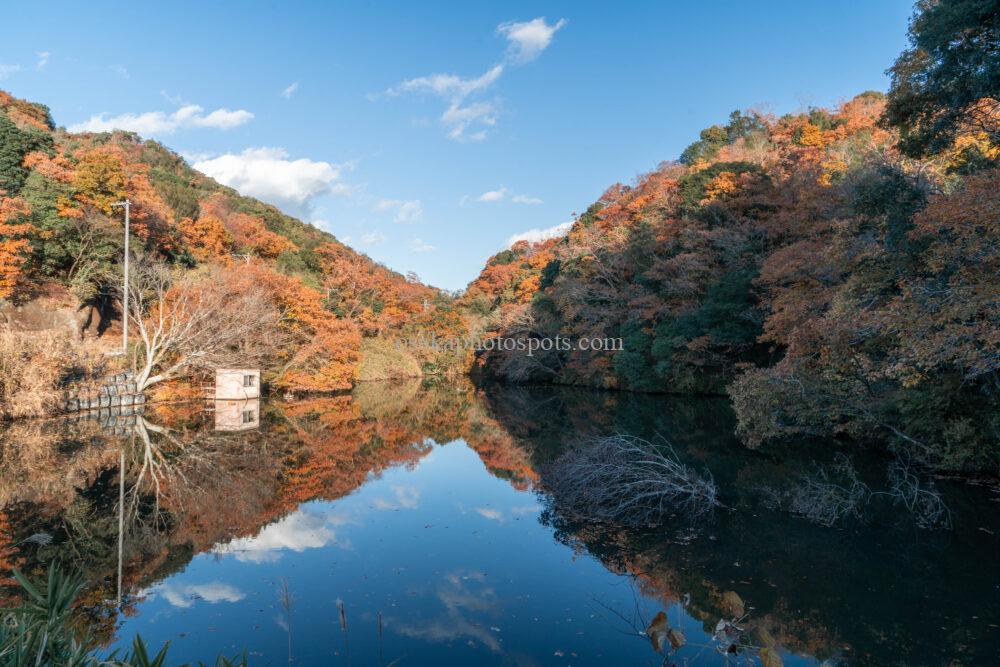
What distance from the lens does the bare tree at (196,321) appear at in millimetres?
21062

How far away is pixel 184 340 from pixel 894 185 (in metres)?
22.0

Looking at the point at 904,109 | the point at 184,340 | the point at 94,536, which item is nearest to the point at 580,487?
the point at 94,536

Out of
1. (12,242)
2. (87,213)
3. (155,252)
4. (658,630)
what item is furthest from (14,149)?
(658,630)

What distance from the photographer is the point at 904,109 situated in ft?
35.6

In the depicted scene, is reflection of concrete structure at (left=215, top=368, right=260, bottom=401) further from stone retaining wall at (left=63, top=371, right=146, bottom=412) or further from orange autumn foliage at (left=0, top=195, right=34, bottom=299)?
orange autumn foliage at (left=0, top=195, right=34, bottom=299)

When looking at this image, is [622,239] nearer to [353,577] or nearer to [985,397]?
[985,397]

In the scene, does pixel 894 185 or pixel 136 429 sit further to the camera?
pixel 136 429

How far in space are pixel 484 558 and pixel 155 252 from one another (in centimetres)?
2604

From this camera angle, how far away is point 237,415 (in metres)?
19.3

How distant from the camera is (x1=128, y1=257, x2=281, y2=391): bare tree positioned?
21.1 m

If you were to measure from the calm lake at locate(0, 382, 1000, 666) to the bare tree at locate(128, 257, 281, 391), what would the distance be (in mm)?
8443

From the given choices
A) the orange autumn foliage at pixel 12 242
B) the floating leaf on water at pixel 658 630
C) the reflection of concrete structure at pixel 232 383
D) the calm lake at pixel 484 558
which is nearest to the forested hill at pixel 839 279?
the calm lake at pixel 484 558

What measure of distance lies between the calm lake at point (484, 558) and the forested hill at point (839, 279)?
1470mm

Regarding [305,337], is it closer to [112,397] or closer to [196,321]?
[196,321]
